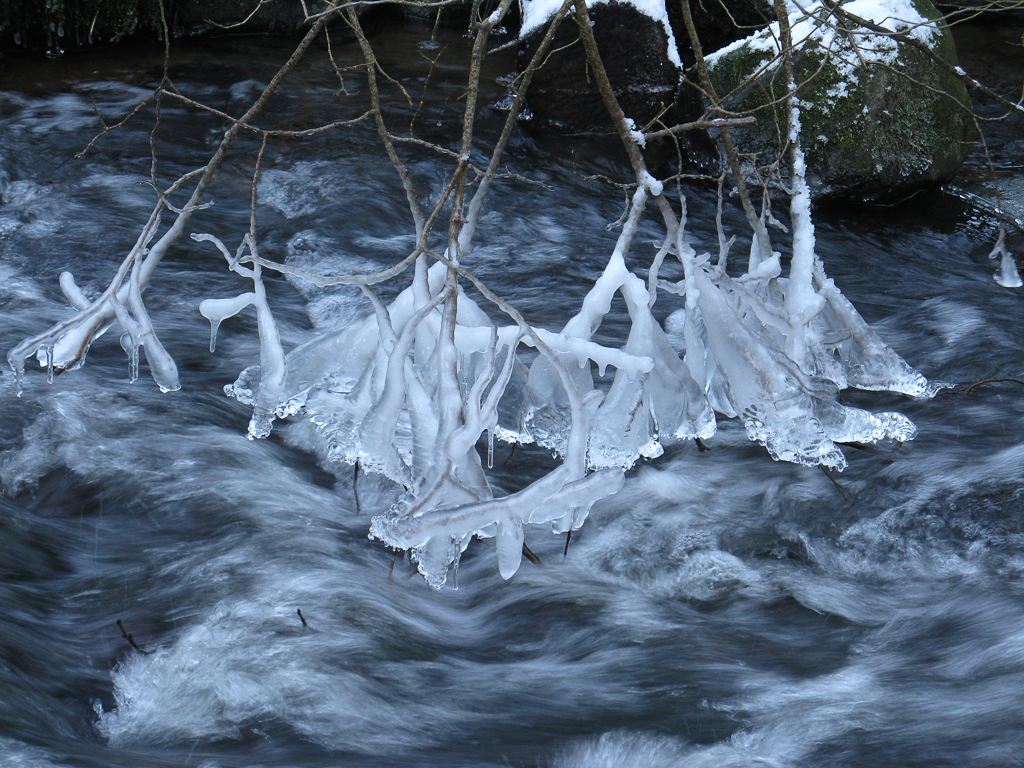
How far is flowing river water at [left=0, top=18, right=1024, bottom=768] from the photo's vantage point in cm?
221

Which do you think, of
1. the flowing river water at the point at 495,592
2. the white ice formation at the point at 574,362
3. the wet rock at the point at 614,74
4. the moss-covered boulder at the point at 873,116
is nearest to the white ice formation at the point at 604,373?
the white ice formation at the point at 574,362

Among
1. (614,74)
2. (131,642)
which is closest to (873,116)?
(614,74)

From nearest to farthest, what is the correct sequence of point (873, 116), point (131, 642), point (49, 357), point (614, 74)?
point (131, 642), point (49, 357), point (873, 116), point (614, 74)

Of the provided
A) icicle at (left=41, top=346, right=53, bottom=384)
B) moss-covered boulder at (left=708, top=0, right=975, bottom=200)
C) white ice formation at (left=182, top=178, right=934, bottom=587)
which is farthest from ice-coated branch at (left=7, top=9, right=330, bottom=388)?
moss-covered boulder at (left=708, top=0, right=975, bottom=200)

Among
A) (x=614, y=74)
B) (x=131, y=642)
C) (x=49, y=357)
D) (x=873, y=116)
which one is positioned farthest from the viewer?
(x=614, y=74)

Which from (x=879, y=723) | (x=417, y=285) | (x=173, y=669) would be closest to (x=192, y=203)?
(x=417, y=285)

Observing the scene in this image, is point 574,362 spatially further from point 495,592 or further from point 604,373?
point 495,592

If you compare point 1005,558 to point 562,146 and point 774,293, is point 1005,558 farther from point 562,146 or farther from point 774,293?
point 562,146

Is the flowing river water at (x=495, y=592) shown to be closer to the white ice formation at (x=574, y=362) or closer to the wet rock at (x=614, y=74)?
the white ice formation at (x=574, y=362)

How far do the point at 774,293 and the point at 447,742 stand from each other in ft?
5.47

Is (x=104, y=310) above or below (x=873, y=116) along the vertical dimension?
below

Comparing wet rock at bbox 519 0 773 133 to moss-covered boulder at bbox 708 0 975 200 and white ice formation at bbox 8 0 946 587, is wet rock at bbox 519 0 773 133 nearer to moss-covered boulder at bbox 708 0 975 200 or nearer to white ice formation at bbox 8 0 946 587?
moss-covered boulder at bbox 708 0 975 200

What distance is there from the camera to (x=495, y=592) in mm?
2953

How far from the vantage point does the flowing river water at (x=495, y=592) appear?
86.8 inches
